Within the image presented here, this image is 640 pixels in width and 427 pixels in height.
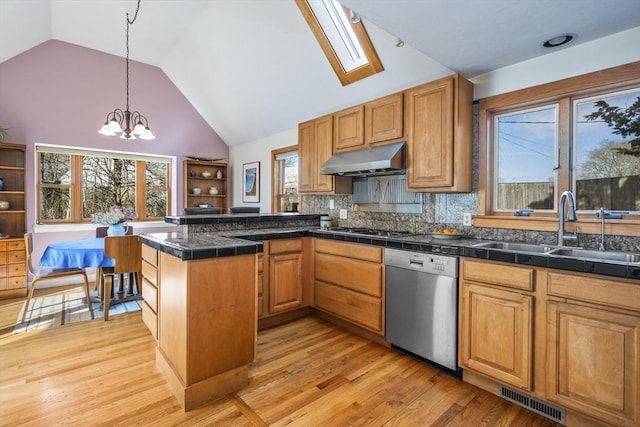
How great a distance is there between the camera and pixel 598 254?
1989mm

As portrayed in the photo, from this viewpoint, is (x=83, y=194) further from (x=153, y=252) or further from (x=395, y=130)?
(x=395, y=130)

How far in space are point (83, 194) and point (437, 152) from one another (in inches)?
213

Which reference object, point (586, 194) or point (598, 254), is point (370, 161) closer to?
point (586, 194)

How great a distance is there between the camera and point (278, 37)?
147 inches

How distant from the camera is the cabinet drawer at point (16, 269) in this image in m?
4.05

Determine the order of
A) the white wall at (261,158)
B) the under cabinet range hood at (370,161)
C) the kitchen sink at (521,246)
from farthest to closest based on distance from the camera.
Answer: the white wall at (261,158) < the under cabinet range hood at (370,161) < the kitchen sink at (521,246)

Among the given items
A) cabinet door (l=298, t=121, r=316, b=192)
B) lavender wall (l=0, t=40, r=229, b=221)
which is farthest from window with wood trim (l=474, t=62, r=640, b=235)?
lavender wall (l=0, t=40, r=229, b=221)

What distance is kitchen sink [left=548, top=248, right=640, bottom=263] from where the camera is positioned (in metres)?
1.91

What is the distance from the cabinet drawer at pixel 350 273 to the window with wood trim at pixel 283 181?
2.09 meters

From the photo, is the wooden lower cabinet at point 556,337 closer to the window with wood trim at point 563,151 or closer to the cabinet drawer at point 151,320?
the window with wood trim at point 563,151

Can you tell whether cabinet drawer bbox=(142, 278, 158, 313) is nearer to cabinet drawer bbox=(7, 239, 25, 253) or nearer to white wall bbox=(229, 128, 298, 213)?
cabinet drawer bbox=(7, 239, 25, 253)

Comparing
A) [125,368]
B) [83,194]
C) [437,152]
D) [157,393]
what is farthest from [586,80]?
[83,194]

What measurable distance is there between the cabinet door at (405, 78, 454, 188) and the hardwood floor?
1.52 meters

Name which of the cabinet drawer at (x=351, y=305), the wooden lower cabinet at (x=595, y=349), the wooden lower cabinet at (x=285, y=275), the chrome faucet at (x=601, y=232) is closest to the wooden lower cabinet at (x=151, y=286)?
the wooden lower cabinet at (x=285, y=275)
